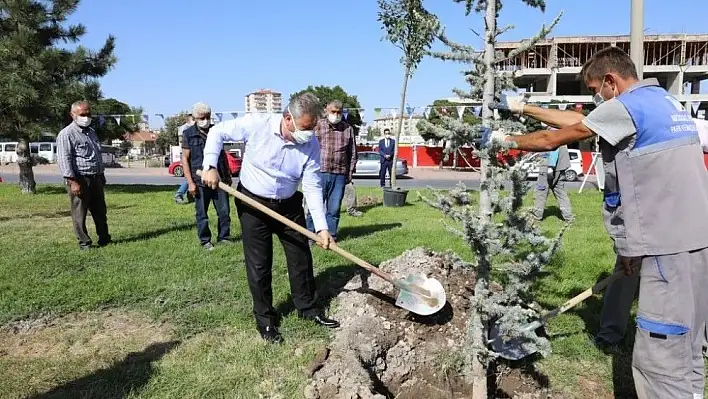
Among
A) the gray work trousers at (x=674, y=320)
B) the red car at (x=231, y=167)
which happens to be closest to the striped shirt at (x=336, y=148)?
the gray work trousers at (x=674, y=320)

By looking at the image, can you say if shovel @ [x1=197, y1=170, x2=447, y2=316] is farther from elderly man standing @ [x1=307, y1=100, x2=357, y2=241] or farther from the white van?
the white van

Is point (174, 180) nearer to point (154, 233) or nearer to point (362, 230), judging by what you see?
point (154, 233)

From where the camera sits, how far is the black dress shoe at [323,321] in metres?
4.04

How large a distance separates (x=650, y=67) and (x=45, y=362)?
1937 inches

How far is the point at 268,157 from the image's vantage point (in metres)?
3.83

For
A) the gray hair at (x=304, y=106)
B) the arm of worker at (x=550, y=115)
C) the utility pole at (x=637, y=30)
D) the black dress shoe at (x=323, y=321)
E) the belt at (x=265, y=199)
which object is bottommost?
the black dress shoe at (x=323, y=321)

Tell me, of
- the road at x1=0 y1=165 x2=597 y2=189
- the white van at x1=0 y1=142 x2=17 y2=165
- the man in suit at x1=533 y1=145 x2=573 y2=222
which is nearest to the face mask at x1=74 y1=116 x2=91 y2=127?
the man in suit at x1=533 y1=145 x2=573 y2=222

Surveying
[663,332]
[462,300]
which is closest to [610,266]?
[462,300]

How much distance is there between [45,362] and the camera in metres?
3.50

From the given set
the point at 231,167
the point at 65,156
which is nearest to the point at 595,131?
the point at 65,156

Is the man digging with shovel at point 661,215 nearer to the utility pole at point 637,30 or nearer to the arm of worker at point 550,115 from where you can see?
the arm of worker at point 550,115

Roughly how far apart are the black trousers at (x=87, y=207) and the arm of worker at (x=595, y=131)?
17.9 ft

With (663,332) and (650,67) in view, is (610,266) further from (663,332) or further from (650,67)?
(650,67)

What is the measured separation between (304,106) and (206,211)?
10.9ft
